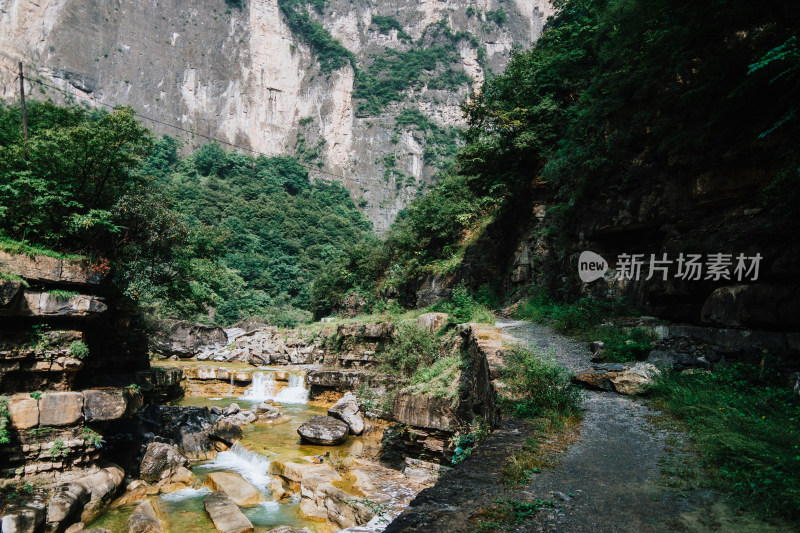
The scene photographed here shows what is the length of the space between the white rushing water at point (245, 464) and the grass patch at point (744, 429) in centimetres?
774

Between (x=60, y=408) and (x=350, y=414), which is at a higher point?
(x=60, y=408)

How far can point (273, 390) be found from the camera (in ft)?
56.6

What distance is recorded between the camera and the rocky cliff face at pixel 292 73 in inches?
2288

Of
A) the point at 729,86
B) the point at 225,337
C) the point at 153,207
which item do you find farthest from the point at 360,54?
the point at 729,86

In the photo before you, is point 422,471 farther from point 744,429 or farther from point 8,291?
point 8,291

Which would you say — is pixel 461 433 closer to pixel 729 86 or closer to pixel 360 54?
pixel 729 86

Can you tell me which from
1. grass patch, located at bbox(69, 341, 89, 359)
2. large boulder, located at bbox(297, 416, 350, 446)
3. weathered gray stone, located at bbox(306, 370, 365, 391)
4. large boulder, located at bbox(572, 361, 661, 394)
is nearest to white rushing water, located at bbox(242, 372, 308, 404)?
weathered gray stone, located at bbox(306, 370, 365, 391)

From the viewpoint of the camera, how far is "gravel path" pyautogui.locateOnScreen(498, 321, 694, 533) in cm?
238

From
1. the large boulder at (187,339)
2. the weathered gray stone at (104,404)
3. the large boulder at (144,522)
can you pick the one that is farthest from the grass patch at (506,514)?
the large boulder at (187,339)

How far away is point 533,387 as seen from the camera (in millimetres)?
4805

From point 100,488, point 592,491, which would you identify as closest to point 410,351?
point 100,488

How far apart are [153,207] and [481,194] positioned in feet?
39.1

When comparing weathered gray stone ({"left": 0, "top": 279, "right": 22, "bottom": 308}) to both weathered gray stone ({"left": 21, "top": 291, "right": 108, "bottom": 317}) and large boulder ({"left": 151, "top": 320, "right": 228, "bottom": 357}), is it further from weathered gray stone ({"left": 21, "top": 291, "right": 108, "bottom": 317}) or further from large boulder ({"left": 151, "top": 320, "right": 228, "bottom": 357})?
large boulder ({"left": 151, "top": 320, "right": 228, "bottom": 357})

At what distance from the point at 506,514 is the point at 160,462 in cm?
889
